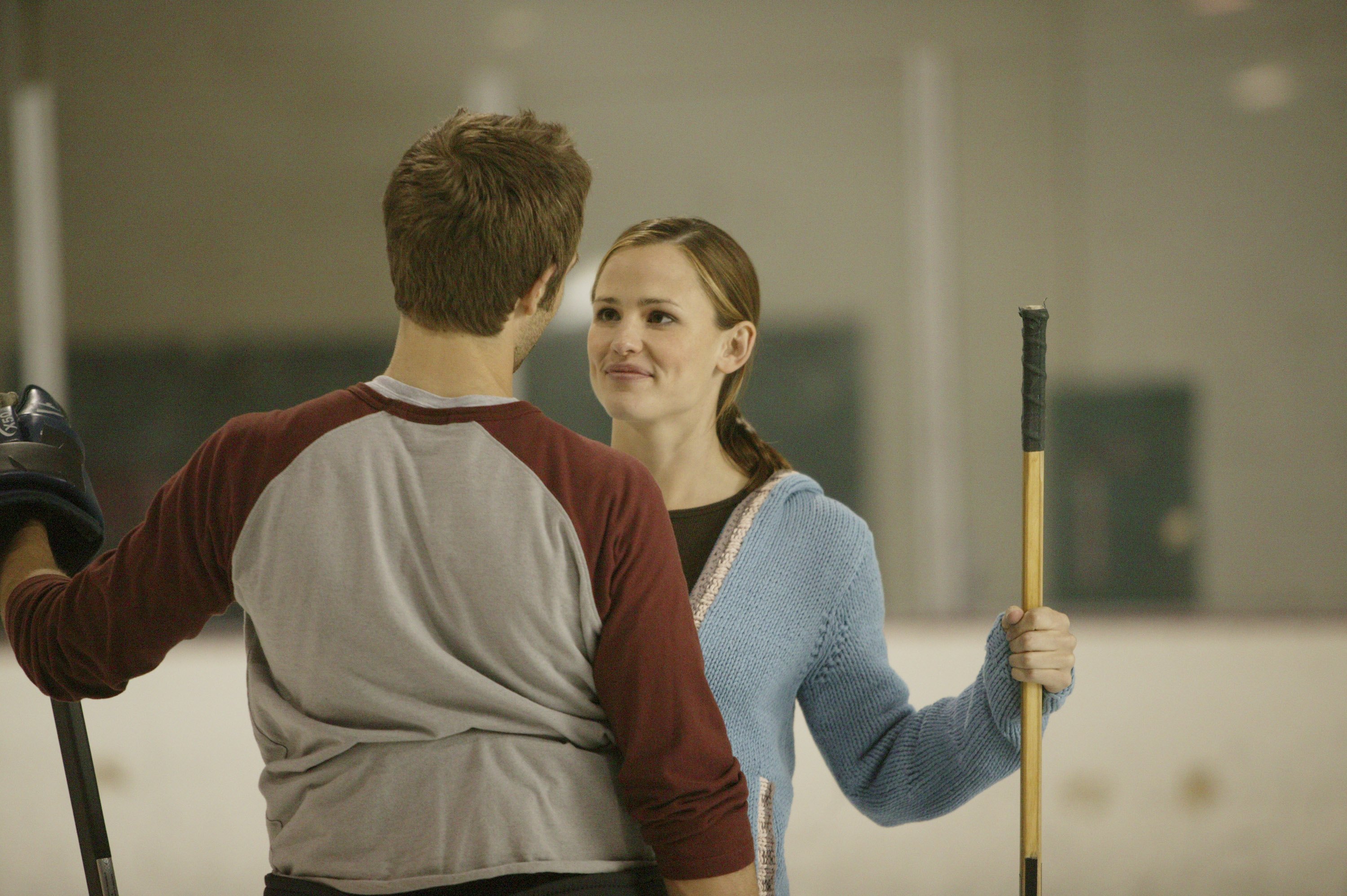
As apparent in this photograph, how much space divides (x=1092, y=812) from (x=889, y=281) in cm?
139

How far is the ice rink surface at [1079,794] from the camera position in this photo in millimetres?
2482

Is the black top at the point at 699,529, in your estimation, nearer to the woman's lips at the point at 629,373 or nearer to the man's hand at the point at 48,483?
the woman's lips at the point at 629,373

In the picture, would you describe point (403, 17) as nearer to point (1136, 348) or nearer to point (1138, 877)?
point (1136, 348)

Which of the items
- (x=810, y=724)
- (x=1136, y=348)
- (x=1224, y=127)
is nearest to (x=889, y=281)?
(x=1136, y=348)

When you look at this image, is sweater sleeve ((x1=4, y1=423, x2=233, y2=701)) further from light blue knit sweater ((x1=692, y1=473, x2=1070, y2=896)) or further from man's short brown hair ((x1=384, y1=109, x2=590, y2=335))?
light blue knit sweater ((x1=692, y1=473, x2=1070, y2=896))

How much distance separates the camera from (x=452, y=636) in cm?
85

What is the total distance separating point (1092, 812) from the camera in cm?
253

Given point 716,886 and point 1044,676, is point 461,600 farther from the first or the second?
point 1044,676

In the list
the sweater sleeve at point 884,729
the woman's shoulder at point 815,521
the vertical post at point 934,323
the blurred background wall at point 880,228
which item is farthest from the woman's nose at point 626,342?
the vertical post at point 934,323

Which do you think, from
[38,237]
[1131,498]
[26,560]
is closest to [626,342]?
[26,560]

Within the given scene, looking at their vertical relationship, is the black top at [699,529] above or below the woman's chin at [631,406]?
below

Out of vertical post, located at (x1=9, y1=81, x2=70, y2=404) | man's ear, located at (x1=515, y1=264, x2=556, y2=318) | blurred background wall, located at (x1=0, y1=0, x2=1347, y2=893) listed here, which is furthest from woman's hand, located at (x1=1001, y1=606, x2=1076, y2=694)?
vertical post, located at (x1=9, y1=81, x2=70, y2=404)

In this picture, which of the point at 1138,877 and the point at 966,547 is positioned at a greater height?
the point at 966,547

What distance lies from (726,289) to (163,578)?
754mm
